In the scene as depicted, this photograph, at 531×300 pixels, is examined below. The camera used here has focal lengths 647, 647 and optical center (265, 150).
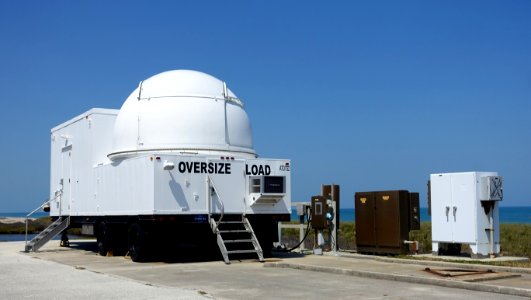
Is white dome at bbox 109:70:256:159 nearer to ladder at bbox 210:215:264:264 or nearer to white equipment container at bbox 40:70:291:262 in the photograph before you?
white equipment container at bbox 40:70:291:262

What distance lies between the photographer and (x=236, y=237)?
1808 cm

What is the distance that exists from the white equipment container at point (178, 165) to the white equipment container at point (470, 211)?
169 inches

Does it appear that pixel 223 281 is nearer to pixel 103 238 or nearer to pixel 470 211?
pixel 470 211

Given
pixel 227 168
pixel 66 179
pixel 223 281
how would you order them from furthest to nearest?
pixel 66 179
pixel 227 168
pixel 223 281

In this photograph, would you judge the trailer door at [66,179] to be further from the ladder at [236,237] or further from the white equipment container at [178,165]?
the ladder at [236,237]

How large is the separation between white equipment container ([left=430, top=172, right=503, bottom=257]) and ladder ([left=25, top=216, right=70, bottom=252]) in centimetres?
1296

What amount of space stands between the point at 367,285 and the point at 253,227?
721 centimetres

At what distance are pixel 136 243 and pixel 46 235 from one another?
676 cm

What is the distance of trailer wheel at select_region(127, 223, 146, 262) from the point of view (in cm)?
1708

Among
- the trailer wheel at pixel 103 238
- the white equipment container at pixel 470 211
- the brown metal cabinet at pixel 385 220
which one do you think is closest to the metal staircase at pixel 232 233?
the brown metal cabinet at pixel 385 220

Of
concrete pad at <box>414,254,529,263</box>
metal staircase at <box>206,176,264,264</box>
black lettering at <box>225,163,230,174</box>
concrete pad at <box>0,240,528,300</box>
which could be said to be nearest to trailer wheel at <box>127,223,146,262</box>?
concrete pad at <box>0,240,528,300</box>

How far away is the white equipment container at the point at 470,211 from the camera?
52.3 feet

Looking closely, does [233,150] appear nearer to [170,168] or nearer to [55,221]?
[170,168]

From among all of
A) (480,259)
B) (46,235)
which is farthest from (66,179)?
(480,259)
